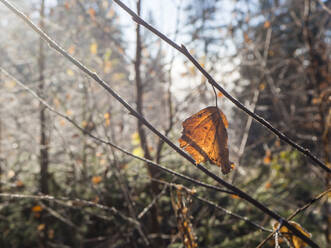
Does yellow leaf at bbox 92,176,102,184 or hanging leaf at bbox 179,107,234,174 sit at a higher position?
hanging leaf at bbox 179,107,234,174

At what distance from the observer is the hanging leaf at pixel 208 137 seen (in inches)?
22.0

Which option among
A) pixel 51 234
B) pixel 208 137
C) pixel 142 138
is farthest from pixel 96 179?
pixel 208 137

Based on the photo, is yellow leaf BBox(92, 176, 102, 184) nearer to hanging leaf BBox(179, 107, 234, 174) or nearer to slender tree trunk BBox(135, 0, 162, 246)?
slender tree trunk BBox(135, 0, 162, 246)

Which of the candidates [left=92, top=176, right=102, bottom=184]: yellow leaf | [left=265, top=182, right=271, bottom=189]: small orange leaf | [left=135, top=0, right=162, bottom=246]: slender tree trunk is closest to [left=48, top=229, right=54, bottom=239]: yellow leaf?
[left=92, top=176, right=102, bottom=184]: yellow leaf

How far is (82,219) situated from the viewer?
304 cm

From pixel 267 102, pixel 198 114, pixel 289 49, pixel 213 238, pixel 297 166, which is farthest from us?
pixel 289 49

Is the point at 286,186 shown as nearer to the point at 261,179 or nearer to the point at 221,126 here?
the point at 261,179

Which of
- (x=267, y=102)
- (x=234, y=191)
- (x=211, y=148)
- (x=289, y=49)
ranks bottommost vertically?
(x=234, y=191)

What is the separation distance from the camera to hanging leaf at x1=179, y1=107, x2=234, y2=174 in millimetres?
560

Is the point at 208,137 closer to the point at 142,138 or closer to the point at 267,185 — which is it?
the point at 142,138

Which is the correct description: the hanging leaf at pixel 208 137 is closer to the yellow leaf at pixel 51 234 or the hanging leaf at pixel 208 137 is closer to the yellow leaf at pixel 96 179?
the yellow leaf at pixel 96 179

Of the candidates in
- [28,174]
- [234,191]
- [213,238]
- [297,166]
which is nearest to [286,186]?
[297,166]

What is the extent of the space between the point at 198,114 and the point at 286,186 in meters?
3.59

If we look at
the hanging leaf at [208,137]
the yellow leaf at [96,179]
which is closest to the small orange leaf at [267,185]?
the yellow leaf at [96,179]
